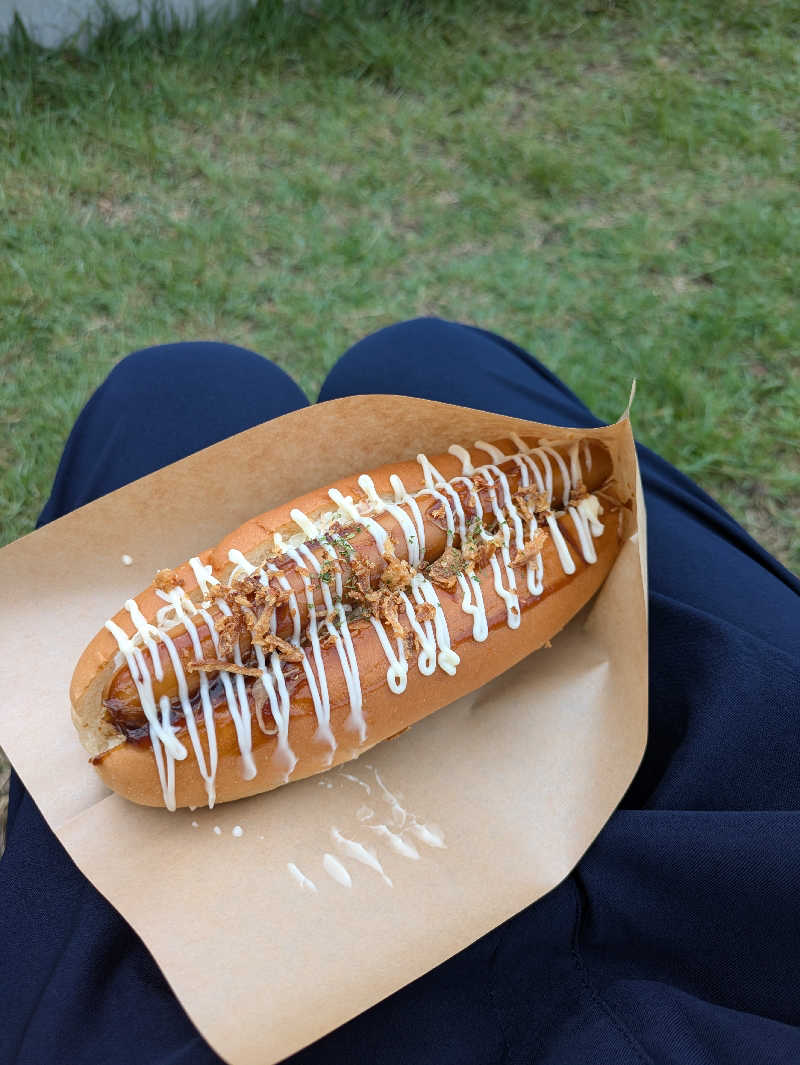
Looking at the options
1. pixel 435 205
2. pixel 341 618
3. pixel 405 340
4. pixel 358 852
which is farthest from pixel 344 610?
pixel 435 205

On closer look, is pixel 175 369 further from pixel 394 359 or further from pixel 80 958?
pixel 80 958

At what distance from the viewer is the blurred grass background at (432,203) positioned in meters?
3.54

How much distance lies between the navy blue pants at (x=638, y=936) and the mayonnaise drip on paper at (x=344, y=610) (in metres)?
0.34

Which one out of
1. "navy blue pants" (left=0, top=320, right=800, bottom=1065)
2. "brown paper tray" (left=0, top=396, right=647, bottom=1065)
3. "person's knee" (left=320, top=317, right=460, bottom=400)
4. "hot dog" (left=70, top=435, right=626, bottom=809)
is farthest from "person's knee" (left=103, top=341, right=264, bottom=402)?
"navy blue pants" (left=0, top=320, right=800, bottom=1065)

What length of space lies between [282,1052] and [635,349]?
2.98 meters

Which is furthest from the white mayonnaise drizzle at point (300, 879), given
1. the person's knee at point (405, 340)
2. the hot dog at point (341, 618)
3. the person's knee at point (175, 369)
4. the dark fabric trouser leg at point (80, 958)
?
the person's knee at point (405, 340)

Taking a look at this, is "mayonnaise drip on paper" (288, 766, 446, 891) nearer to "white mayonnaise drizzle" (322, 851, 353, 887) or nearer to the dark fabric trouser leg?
"white mayonnaise drizzle" (322, 851, 353, 887)

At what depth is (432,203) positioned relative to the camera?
3986mm

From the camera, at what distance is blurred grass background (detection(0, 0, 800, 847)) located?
11.6 feet

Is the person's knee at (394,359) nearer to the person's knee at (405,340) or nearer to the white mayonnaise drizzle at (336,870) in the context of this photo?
the person's knee at (405,340)

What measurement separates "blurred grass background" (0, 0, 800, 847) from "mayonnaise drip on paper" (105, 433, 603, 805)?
4.98 feet

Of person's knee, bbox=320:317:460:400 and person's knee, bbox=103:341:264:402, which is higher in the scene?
person's knee, bbox=103:341:264:402

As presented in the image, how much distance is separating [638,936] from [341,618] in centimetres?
89

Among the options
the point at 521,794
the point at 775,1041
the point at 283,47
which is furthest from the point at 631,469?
the point at 283,47
